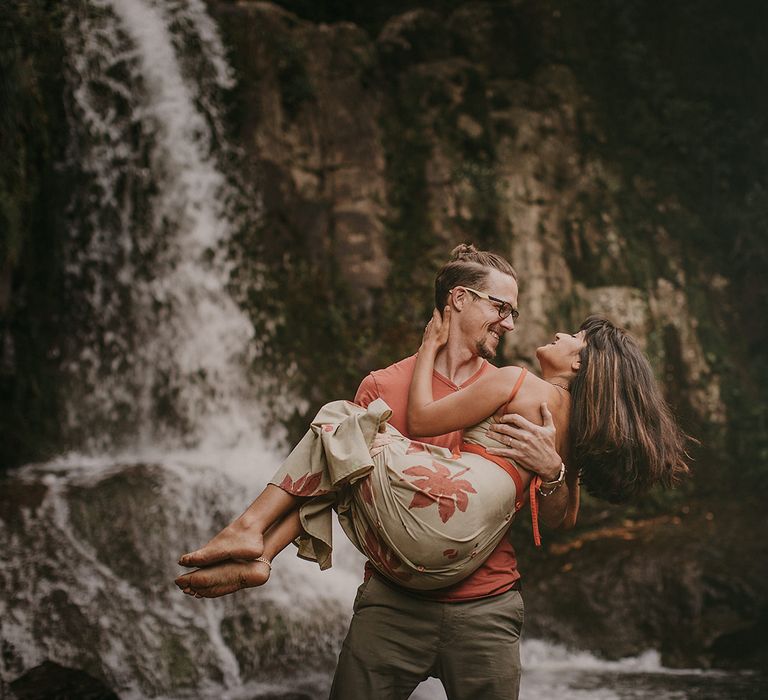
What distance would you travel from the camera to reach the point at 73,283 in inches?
331

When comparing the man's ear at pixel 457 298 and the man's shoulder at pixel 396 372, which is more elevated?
the man's ear at pixel 457 298

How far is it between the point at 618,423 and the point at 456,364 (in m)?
0.58

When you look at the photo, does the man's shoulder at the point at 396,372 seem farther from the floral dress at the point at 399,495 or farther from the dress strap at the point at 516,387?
the dress strap at the point at 516,387

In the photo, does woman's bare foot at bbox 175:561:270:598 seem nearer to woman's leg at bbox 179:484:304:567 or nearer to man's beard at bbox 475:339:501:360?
woman's leg at bbox 179:484:304:567

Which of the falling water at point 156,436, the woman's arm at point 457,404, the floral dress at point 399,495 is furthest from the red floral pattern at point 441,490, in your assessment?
the falling water at point 156,436

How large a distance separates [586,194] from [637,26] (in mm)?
2844

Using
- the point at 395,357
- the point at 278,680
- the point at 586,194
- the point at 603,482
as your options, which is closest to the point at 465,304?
the point at 603,482

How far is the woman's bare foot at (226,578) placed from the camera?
2480mm

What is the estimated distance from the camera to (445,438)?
2799mm

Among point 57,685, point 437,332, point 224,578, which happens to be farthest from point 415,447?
point 57,685

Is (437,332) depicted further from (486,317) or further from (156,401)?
(156,401)

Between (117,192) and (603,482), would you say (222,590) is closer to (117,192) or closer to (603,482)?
(603,482)

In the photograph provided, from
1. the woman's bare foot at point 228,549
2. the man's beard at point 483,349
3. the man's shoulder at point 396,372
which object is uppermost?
the man's beard at point 483,349

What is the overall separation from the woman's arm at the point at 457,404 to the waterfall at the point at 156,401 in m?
3.60
